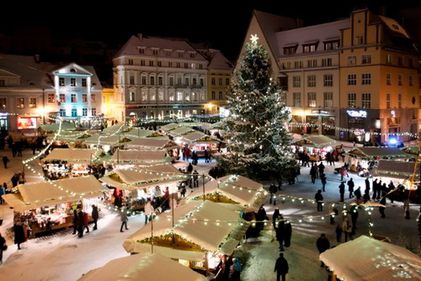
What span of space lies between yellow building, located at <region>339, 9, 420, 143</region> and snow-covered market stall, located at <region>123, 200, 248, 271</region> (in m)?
31.5

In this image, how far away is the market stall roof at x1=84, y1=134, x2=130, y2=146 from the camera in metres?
31.8

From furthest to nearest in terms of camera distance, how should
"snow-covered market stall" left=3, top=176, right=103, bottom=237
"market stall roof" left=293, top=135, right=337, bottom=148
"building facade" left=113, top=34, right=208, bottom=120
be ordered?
"building facade" left=113, top=34, right=208, bottom=120
"market stall roof" left=293, top=135, right=337, bottom=148
"snow-covered market stall" left=3, top=176, right=103, bottom=237

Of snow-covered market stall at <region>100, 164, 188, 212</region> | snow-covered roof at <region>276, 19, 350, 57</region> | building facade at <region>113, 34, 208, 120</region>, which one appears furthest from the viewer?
building facade at <region>113, 34, 208, 120</region>

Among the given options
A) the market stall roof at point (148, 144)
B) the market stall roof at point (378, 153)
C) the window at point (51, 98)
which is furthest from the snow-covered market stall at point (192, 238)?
the window at point (51, 98)

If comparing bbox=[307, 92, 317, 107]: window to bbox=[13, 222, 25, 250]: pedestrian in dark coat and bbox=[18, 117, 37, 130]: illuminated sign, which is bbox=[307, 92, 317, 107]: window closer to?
bbox=[18, 117, 37, 130]: illuminated sign

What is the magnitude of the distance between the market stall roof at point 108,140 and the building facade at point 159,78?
25.3m

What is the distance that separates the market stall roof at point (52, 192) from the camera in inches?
675

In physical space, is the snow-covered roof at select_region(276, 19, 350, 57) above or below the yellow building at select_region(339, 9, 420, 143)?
above

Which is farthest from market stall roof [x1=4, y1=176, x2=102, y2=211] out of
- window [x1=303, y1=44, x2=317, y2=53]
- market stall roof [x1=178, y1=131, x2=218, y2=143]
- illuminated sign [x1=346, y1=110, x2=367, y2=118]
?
window [x1=303, y1=44, x2=317, y2=53]

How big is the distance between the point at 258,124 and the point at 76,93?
36445mm

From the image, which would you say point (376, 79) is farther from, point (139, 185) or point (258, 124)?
point (139, 185)

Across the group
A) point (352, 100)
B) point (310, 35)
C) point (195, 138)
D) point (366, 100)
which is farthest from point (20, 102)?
point (366, 100)

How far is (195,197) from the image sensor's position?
16.7 meters

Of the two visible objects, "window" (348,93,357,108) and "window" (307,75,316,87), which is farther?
"window" (307,75,316,87)
